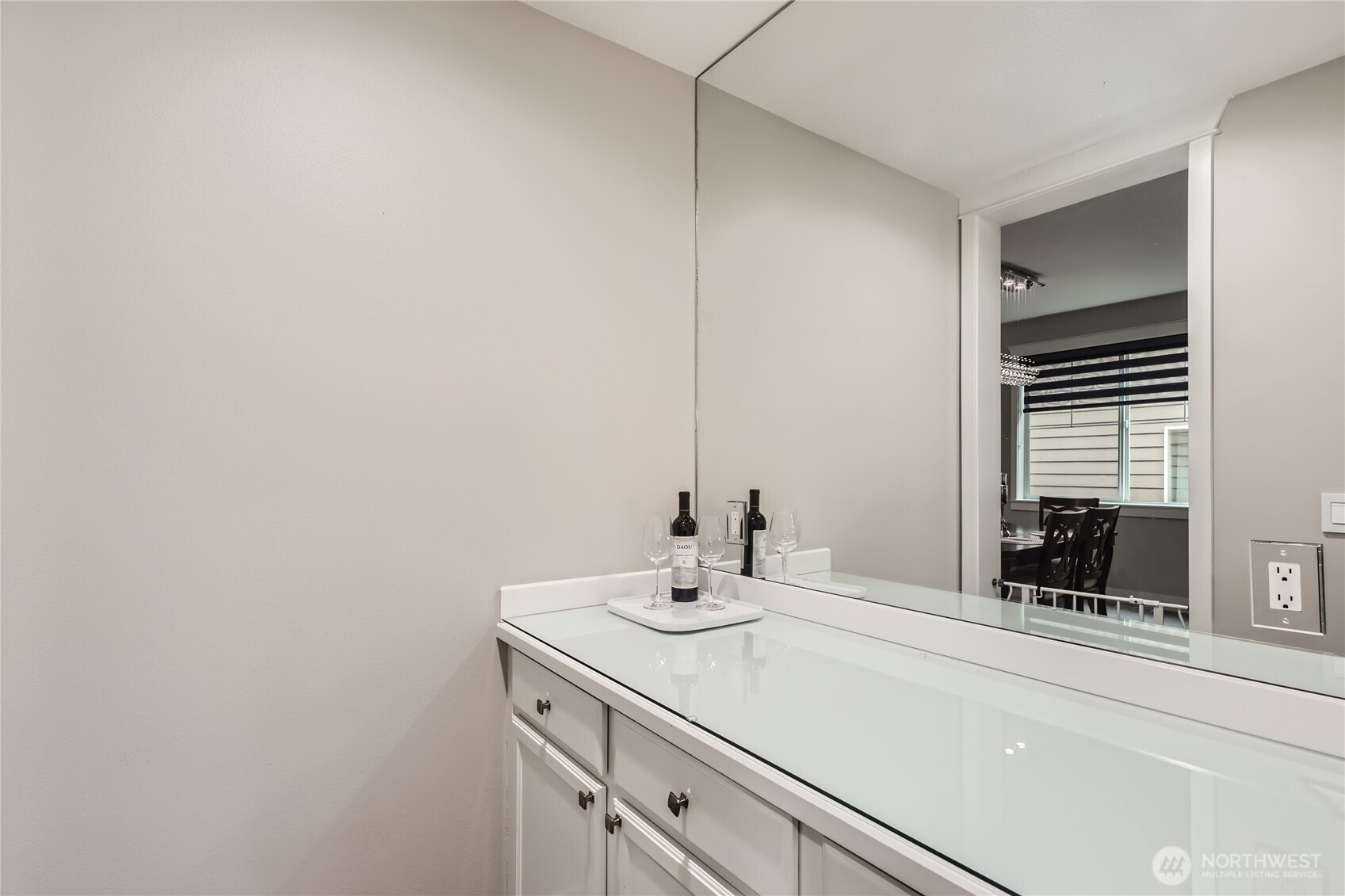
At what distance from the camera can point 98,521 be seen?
1197mm

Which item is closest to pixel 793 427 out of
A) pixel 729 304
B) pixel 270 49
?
pixel 729 304

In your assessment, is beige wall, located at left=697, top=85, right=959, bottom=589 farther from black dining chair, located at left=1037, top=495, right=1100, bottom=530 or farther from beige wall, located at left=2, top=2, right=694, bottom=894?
beige wall, located at left=2, top=2, right=694, bottom=894

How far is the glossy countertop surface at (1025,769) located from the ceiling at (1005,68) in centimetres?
91

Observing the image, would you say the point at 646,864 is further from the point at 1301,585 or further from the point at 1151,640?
the point at 1301,585

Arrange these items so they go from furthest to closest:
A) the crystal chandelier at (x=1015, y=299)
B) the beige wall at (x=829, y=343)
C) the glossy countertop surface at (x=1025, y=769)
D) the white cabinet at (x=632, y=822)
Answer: the beige wall at (x=829, y=343)
the crystal chandelier at (x=1015, y=299)
the white cabinet at (x=632, y=822)
the glossy countertop surface at (x=1025, y=769)

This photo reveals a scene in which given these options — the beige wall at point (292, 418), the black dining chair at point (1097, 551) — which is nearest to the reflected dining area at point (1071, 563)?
the black dining chair at point (1097, 551)

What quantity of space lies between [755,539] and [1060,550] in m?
0.82

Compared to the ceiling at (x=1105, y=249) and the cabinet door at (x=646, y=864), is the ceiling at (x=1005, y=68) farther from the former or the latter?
the cabinet door at (x=646, y=864)

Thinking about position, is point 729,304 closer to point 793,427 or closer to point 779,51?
point 793,427

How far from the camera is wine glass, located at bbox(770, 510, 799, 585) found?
5.62 ft

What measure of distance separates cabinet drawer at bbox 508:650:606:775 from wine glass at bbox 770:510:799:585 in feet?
2.13

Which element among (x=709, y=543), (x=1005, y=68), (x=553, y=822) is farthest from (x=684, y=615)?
(x=1005, y=68)

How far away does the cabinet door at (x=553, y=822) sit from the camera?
4.03 ft

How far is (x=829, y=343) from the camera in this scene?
63.4 inches
